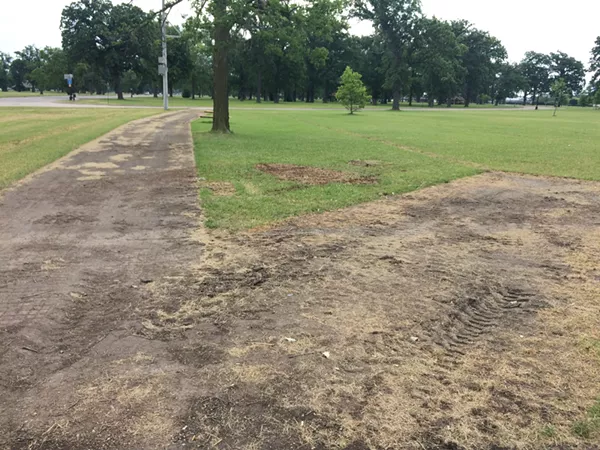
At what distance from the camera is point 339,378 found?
10.5ft

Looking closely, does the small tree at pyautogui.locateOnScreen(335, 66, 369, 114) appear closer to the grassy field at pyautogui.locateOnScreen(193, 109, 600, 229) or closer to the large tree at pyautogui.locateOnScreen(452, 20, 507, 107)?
the grassy field at pyautogui.locateOnScreen(193, 109, 600, 229)

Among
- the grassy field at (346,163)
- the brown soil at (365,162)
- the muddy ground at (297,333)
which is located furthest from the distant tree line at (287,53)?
the muddy ground at (297,333)

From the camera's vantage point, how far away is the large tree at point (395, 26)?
5331 centimetres

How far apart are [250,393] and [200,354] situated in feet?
2.01

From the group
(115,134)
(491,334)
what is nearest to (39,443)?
(491,334)

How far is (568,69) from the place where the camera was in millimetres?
130125

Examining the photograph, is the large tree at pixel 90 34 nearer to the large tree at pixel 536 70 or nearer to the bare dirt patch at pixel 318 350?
the bare dirt patch at pixel 318 350

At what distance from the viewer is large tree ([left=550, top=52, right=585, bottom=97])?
423 ft

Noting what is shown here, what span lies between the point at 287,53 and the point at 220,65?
3018 millimetres

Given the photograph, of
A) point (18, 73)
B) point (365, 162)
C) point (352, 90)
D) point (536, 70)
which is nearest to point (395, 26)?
point (352, 90)

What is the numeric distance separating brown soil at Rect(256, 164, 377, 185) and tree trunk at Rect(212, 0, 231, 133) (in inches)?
288

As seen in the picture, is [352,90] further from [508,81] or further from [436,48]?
[508,81]

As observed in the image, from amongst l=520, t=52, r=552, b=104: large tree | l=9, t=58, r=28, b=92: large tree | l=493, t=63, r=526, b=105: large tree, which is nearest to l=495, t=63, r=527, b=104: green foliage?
l=493, t=63, r=526, b=105: large tree

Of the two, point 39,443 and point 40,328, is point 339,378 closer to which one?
point 39,443
